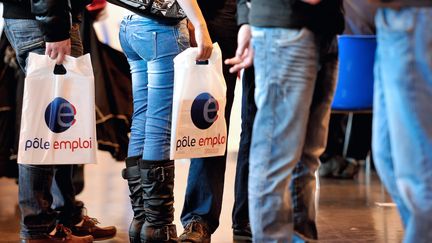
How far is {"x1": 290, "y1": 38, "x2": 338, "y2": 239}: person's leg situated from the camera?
2.25 m

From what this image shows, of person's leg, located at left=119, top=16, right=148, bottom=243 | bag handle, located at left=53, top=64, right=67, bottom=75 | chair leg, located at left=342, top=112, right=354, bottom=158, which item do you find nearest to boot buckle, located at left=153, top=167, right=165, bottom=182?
person's leg, located at left=119, top=16, right=148, bottom=243

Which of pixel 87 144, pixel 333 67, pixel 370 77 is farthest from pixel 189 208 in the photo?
pixel 370 77

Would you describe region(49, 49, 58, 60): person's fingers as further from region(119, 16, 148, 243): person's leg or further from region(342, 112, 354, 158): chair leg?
region(342, 112, 354, 158): chair leg

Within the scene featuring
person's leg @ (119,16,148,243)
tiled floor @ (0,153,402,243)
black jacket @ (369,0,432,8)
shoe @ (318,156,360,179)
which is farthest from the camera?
shoe @ (318,156,360,179)

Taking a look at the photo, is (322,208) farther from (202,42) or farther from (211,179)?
(202,42)

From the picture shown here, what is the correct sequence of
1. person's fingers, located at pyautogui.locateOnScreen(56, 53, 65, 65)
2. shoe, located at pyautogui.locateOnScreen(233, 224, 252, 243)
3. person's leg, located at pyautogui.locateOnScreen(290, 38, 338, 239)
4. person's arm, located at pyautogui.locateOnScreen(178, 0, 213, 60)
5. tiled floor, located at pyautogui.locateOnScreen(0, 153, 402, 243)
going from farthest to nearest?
tiled floor, located at pyautogui.locateOnScreen(0, 153, 402, 243), shoe, located at pyautogui.locateOnScreen(233, 224, 252, 243), person's fingers, located at pyautogui.locateOnScreen(56, 53, 65, 65), person's arm, located at pyautogui.locateOnScreen(178, 0, 213, 60), person's leg, located at pyautogui.locateOnScreen(290, 38, 338, 239)

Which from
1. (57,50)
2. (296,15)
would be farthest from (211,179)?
(296,15)

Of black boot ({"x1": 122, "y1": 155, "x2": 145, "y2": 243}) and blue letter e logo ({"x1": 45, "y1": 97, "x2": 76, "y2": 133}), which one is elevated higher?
blue letter e logo ({"x1": 45, "y1": 97, "x2": 76, "y2": 133})

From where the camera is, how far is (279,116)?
2.09m

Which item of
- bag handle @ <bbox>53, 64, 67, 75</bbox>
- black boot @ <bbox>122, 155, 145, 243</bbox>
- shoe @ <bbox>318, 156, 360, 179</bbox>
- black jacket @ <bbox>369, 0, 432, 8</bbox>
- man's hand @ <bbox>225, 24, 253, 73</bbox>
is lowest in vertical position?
shoe @ <bbox>318, 156, 360, 179</bbox>

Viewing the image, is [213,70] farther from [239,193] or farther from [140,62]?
[239,193]

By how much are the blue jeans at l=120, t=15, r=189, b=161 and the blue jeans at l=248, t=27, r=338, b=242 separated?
2.02 feet

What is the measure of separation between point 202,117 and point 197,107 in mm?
44

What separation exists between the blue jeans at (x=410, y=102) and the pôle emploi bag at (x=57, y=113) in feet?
3.90
